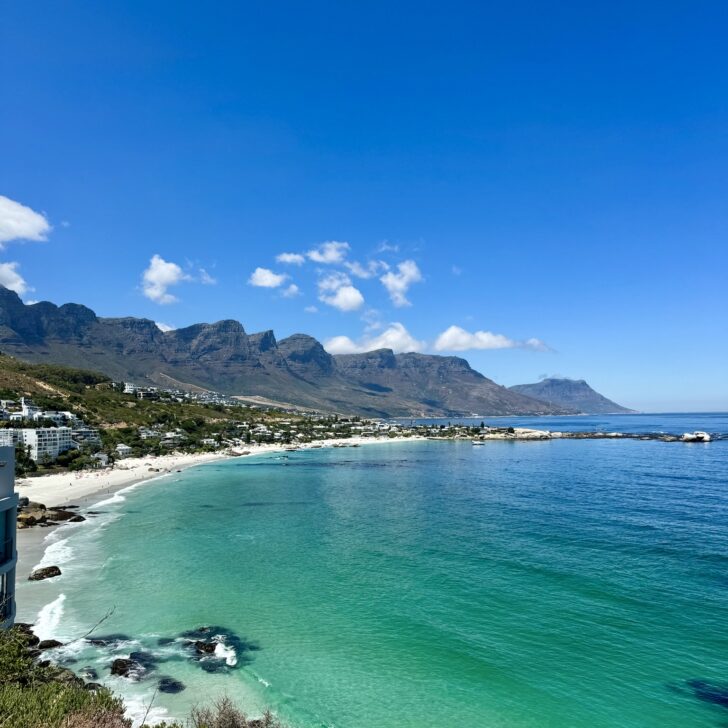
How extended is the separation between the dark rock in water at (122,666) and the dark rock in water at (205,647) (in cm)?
295

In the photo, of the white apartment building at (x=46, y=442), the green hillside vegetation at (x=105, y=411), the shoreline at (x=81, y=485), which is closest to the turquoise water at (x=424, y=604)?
the shoreline at (x=81, y=485)

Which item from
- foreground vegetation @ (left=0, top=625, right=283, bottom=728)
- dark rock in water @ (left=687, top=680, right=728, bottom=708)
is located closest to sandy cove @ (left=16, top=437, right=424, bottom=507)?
foreground vegetation @ (left=0, top=625, right=283, bottom=728)

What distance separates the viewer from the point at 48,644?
23734mm

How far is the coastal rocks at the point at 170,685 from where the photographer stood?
20.2m

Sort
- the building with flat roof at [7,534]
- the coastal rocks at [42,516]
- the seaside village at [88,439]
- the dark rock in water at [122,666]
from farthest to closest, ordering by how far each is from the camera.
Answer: the seaside village at [88,439]
the coastal rocks at [42,516]
the dark rock in water at [122,666]
the building with flat roof at [7,534]

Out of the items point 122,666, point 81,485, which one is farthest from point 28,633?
point 81,485

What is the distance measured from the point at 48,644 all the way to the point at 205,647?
7767mm

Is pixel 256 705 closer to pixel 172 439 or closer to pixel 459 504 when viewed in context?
pixel 459 504

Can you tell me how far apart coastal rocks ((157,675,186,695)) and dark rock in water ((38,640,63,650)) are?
275 inches

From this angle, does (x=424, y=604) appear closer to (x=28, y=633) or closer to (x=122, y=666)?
(x=122, y=666)

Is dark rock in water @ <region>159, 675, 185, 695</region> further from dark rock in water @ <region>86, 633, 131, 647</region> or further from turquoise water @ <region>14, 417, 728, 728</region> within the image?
dark rock in water @ <region>86, 633, 131, 647</region>

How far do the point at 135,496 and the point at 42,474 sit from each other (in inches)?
1012

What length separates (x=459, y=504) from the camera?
206 feet

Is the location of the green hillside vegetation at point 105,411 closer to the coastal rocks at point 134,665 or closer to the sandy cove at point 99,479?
the sandy cove at point 99,479
